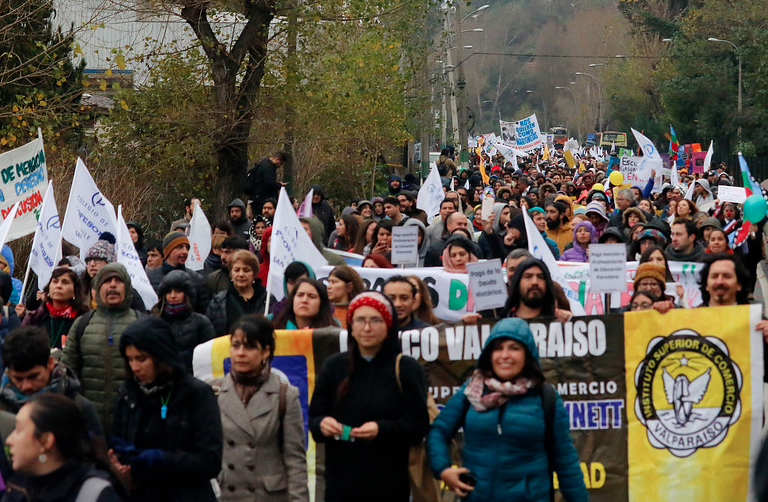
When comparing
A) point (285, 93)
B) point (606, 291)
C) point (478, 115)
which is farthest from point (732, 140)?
point (478, 115)

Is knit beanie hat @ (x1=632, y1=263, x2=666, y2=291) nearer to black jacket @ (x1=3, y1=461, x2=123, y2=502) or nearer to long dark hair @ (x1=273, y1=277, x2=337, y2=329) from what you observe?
long dark hair @ (x1=273, y1=277, x2=337, y2=329)

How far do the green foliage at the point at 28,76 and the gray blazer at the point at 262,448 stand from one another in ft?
29.8

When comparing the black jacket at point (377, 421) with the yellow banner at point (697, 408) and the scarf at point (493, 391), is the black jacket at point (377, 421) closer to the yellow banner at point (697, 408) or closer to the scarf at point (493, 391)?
the scarf at point (493, 391)

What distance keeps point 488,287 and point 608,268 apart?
1.38m

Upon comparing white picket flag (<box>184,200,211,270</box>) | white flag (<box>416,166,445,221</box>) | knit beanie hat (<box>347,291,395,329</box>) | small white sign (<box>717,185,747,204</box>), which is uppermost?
white flag (<box>416,166,445,221</box>)

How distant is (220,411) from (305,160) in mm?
23858

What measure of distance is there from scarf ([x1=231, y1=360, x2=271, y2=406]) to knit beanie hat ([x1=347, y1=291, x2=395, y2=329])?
0.43 meters

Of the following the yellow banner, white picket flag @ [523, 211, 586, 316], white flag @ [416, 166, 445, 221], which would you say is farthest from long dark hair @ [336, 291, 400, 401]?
white flag @ [416, 166, 445, 221]

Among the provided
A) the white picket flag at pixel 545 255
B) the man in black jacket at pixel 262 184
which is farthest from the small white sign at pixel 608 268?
the man in black jacket at pixel 262 184

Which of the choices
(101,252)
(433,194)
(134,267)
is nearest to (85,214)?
(101,252)

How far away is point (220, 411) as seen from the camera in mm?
4914

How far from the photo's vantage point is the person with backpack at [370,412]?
4930 mm

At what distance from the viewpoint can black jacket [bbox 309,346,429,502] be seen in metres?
4.93

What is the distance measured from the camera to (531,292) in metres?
6.39
